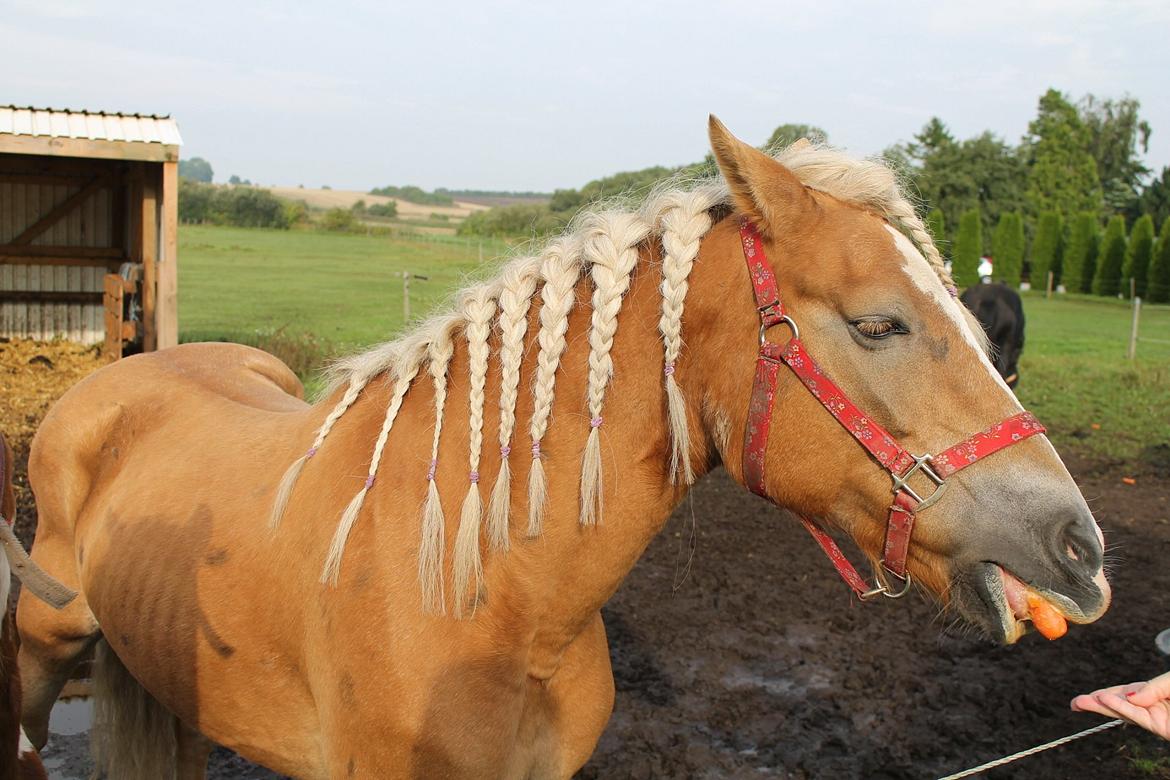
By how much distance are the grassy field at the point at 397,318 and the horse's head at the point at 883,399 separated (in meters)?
0.87

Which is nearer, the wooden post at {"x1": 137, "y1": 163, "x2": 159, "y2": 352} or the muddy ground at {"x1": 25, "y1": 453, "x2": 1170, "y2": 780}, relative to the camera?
the muddy ground at {"x1": 25, "y1": 453, "x2": 1170, "y2": 780}

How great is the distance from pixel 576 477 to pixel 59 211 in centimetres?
1313

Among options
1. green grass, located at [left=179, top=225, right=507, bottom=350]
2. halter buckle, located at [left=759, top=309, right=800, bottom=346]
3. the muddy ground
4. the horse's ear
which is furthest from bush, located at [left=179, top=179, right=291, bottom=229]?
halter buckle, located at [left=759, top=309, right=800, bottom=346]

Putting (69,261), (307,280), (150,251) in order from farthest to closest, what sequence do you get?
(307,280) → (69,261) → (150,251)

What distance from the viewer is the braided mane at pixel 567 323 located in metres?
2.05

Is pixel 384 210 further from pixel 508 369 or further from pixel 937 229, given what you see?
pixel 508 369

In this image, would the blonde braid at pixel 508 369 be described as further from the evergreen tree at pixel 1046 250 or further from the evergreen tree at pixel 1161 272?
the evergreen tree at pixel 1046 250

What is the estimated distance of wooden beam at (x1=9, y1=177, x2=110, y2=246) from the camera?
12.5 metres

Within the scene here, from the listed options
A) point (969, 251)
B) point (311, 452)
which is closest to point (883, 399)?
point (311, 452)

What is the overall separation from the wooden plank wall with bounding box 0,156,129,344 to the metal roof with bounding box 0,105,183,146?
9.00 feet

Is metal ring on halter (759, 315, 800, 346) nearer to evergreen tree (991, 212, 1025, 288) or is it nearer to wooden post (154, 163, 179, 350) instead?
wooden post (154, 163, 179, 350)

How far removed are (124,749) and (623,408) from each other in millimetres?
2618

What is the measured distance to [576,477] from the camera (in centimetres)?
209

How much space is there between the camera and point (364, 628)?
2129 millimetres
